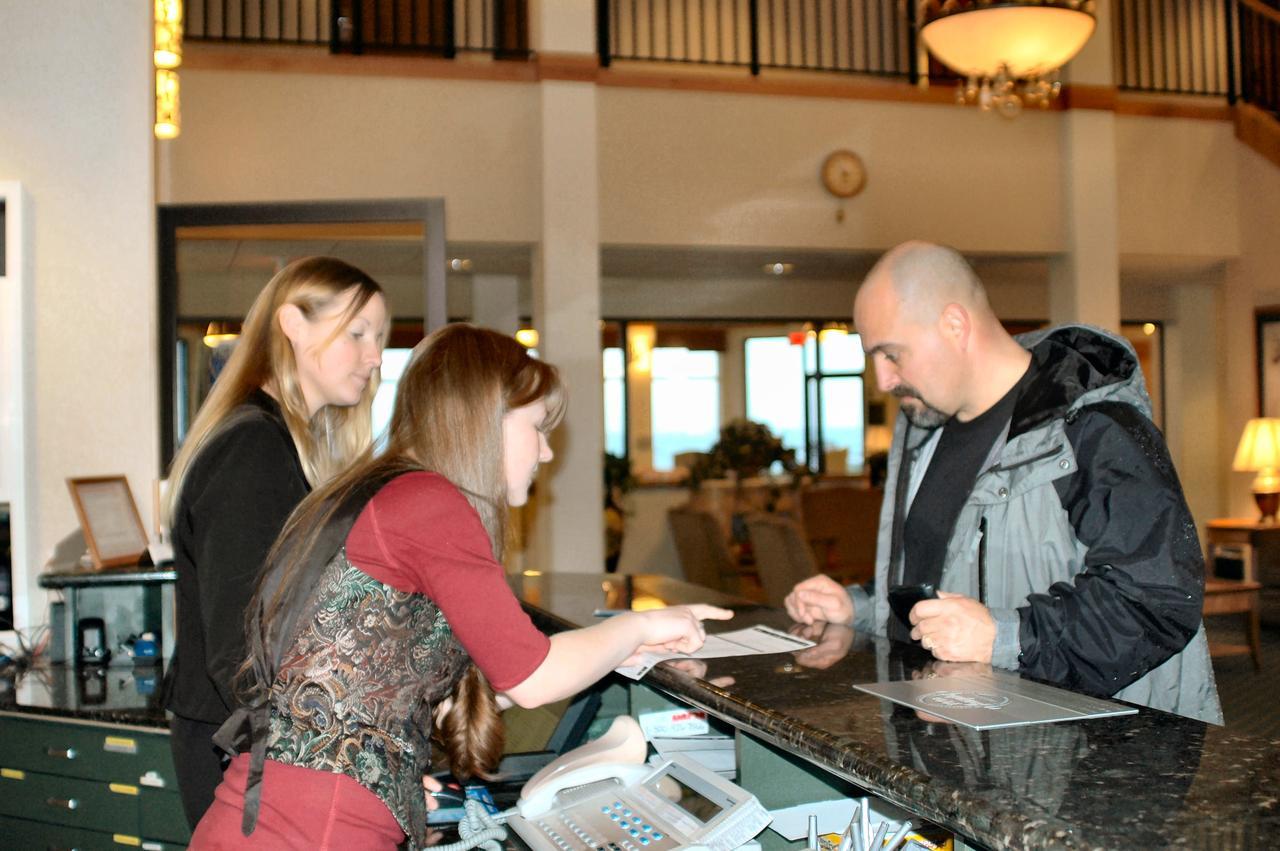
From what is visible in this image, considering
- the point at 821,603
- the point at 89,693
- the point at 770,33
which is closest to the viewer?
the point at 821,603

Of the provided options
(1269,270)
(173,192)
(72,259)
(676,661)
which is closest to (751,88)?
(173,192)

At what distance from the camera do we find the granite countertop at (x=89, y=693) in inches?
117

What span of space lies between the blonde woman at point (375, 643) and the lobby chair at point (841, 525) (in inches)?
355

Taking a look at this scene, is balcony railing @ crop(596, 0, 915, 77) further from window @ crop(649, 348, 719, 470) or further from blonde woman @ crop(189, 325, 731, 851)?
blonde woman @ crop(189, 325, 731, 851)

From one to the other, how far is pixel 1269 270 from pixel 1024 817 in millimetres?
9774

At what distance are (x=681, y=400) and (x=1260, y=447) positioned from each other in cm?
562

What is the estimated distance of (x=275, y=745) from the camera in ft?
4.78

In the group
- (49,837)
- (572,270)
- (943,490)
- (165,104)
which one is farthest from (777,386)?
(943,490)

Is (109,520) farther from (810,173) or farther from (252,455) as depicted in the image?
(810,173)

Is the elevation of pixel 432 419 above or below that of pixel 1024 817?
above

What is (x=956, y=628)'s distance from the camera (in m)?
1.80

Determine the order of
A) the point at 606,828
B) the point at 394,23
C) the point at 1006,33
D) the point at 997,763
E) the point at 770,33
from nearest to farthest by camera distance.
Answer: the point at 997,763 < the point at 606,828 < the point at 1006,33 < the point at 394,23 < the point at 770,33

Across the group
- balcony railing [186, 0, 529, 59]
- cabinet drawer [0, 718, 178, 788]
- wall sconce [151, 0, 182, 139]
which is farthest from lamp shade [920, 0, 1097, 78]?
cabinet drawer [0, 718, 178, 788]

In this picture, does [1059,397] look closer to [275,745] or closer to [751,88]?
[275,745]
